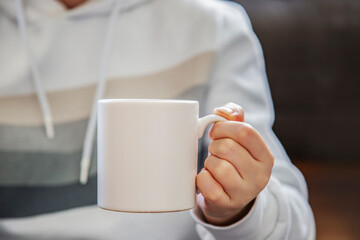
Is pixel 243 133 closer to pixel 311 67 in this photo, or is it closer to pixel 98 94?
pixel 98 94

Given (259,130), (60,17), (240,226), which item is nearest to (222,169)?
(240,226)

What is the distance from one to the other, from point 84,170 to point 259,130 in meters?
0.30

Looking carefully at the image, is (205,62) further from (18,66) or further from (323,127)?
(323,127)

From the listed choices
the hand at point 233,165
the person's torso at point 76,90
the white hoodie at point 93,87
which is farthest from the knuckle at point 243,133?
the person's torso at point 76,90

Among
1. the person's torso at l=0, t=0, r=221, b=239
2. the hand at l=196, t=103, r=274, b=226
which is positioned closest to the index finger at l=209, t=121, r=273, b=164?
the hand at l=196, t=103, r=274, b=226

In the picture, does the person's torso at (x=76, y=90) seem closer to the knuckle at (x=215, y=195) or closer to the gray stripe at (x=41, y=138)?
the gray stripe at (x=41, y=138)

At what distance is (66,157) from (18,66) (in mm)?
186

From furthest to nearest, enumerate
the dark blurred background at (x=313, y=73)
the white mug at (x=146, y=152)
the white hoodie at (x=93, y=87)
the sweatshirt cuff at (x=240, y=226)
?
the dark blurred background at (x=313, y=73) < the white hoodie at (x=93, y=87) < the sweatshirt cuff at (x=240, y=226) < the white mug at (x=146, y=152)

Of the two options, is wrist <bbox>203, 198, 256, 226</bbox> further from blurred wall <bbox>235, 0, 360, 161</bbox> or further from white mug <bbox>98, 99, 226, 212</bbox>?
blurred wall <bbox>235, 0, 360, 161</bbox>

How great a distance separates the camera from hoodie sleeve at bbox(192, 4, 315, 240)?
2.25ft

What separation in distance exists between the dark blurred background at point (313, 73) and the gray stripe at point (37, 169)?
1.92 m

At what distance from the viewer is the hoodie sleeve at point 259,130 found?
69cm

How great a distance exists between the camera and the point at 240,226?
0.66m

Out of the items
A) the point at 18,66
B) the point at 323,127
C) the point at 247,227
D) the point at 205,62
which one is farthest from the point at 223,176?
the point at 323,127
